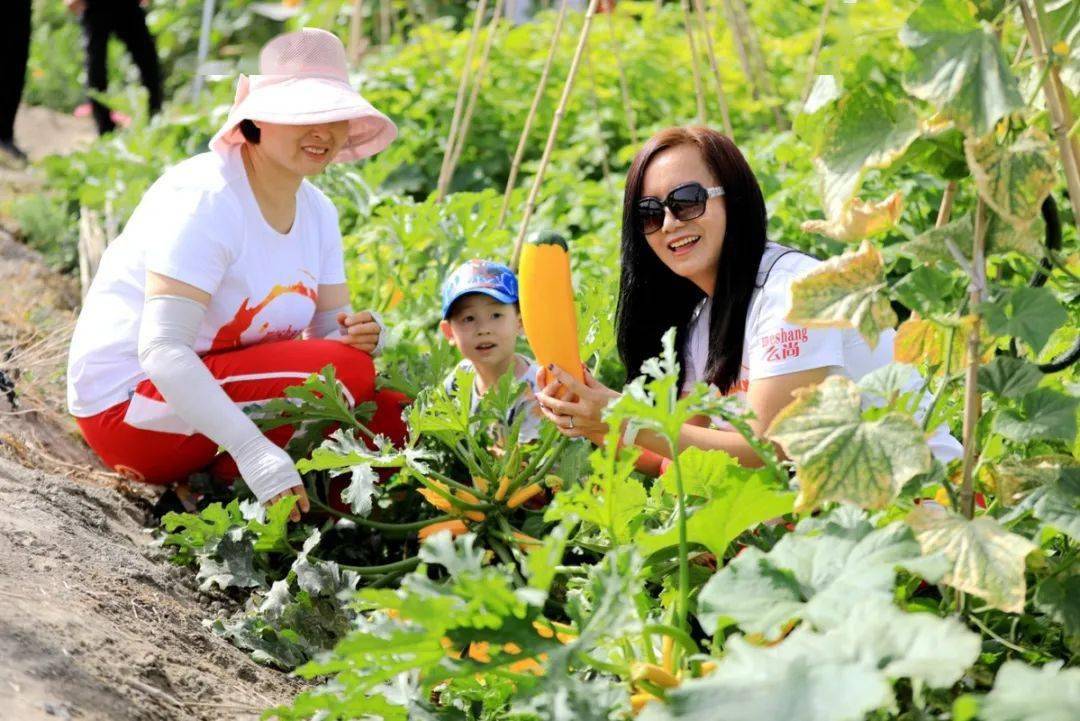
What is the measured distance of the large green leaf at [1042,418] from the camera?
1826 mm

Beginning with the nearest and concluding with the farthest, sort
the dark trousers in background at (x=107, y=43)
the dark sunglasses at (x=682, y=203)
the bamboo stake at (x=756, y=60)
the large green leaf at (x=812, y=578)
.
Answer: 1. the large green leaf at (x=812, y=578)
2. the dark sunglasses at (x=682, y=203)
3. the bamboo stake at (x=756, y=60)
4. the dark trousers in background at (x=107, y=43)

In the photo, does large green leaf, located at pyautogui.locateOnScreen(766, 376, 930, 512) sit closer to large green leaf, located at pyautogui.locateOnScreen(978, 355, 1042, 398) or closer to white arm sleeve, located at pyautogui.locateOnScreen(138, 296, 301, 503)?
large green leaf, located at pyautogui.locateOnScreen(978, 355, 1042, 398)

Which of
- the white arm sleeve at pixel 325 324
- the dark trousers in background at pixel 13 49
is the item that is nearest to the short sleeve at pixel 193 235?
the white arm sleeve at pixel 325 324

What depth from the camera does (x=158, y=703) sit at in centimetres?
212

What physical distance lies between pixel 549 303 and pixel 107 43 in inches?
245

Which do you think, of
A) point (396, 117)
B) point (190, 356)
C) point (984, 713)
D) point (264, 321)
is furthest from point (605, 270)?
point (984, 713)

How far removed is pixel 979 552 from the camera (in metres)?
1.71

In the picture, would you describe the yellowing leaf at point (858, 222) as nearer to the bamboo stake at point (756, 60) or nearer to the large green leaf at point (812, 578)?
the large green leaf at point (812, 578)

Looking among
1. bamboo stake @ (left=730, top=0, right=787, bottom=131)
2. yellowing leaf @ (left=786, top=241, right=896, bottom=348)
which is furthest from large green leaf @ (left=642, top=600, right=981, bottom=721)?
bamboo stake @ (left=730, top=0, right=787, bottom=131)

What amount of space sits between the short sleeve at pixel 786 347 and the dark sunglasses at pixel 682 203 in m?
0.24

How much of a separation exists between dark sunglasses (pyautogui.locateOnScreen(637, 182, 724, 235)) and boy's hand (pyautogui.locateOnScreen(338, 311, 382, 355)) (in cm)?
97

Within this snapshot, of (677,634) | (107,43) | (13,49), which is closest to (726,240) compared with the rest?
(677,634)

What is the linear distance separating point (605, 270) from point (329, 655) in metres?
2.51

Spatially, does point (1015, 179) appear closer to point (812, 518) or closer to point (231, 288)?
point (812, 518)
